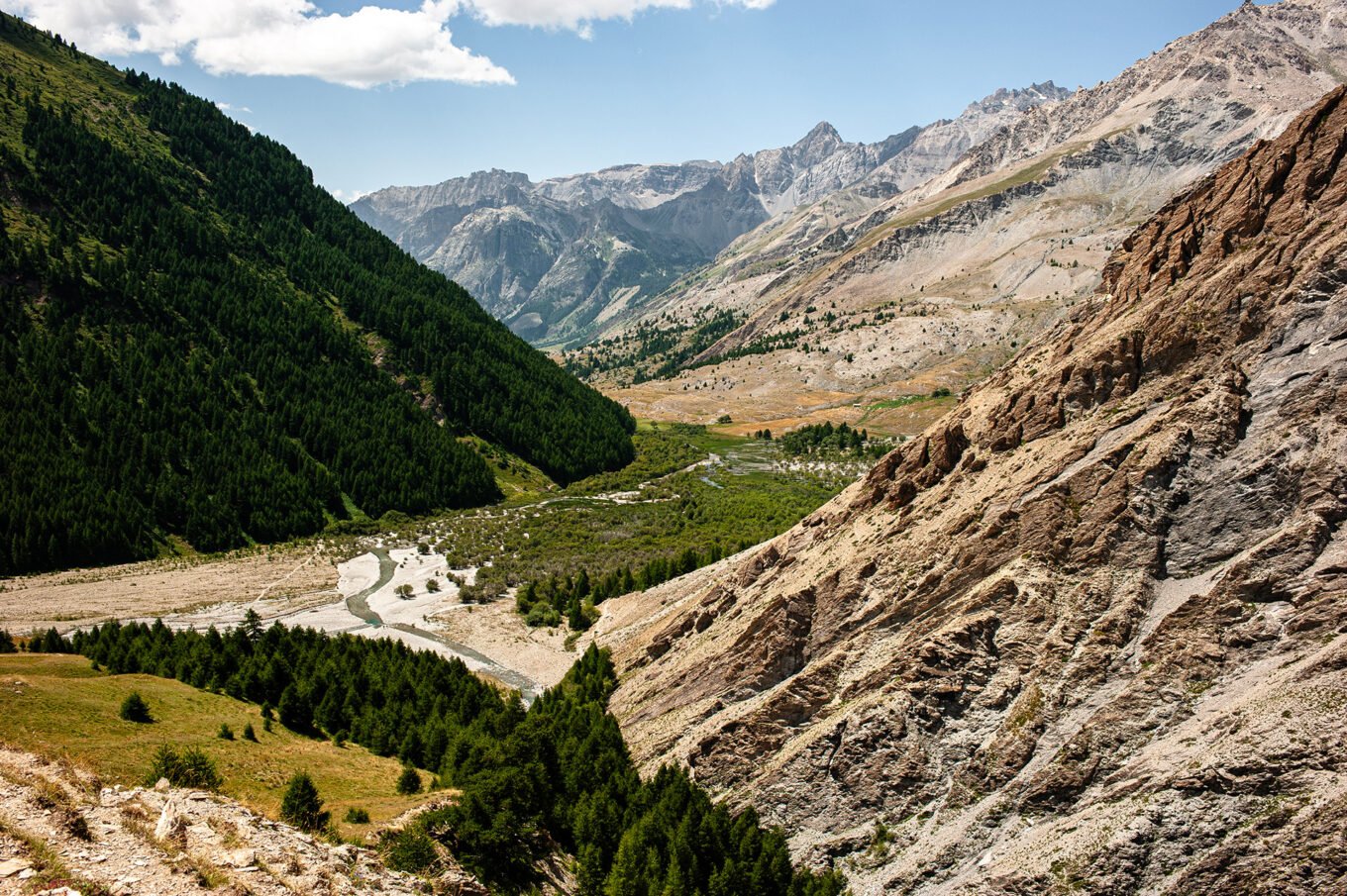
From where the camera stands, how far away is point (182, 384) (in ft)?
466

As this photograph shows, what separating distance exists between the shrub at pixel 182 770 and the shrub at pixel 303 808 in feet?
14.4

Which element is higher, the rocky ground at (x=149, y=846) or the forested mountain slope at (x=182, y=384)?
the forested mountain slope at (x=182, y=384)

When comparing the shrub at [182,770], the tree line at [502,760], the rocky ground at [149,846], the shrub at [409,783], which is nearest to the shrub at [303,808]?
the tree line at [502,760]

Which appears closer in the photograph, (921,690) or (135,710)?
(921,690)

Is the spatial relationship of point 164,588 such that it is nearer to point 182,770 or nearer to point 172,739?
point 172,739

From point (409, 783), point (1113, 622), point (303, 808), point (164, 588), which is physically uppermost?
point (164, 588)

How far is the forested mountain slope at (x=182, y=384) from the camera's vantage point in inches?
4675

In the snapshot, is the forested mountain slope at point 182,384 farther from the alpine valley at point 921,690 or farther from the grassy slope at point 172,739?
the grassy slope at point 172,739

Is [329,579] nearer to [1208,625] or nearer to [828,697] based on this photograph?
[828,697]

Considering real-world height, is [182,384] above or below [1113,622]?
above

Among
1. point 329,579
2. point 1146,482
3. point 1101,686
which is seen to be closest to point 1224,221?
point 1146,482

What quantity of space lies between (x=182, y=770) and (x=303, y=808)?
6520 millimetres

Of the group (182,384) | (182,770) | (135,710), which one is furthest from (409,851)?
(182,384)

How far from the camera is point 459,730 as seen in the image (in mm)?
50500
